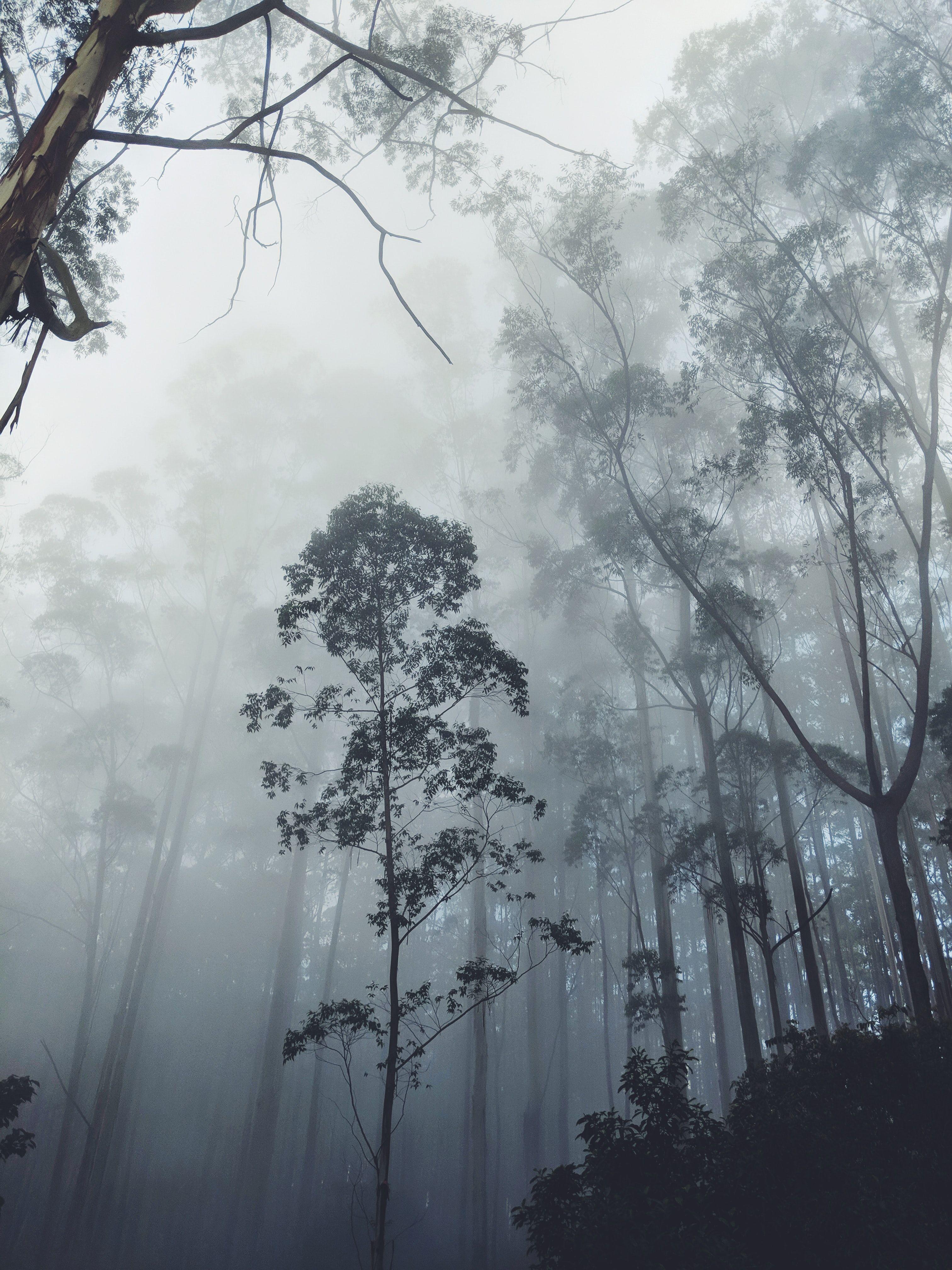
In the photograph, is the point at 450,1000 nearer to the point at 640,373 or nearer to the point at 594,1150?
the point at 594,1150

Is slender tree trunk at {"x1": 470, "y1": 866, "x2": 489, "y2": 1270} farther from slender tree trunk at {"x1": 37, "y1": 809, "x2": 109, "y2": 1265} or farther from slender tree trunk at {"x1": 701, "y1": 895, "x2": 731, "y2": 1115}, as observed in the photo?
slender tree trunk at {"x1": 37, "y1": 809, "x2": 109, "y2": 1265}

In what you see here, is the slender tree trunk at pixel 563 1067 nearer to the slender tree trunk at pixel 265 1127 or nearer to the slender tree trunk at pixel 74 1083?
the slender tree trunk at pixel 265 1127

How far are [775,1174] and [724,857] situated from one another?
273 inches

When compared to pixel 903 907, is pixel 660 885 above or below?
above

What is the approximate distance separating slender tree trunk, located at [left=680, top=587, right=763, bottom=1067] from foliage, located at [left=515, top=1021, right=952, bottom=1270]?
9.69ft

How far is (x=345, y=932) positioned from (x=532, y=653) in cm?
1739

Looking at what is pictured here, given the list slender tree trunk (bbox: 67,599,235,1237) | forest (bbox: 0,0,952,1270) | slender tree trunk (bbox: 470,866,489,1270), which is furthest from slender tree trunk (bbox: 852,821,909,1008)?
slender tree trunk (bbox: 67,599,235,1237)

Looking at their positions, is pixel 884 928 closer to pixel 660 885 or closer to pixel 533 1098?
pixel 533 1098

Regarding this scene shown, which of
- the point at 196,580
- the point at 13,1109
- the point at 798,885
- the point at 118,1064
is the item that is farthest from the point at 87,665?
the point at 798,885

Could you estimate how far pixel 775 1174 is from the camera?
4.45 m

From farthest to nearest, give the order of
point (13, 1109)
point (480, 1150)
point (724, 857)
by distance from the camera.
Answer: point (480, 1150)
point (724, 857)
point (13, 1109)

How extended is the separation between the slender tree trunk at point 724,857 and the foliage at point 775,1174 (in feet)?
9.69

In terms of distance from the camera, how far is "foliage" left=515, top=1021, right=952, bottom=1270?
3.77 metres

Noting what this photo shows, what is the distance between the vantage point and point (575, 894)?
25.4m
